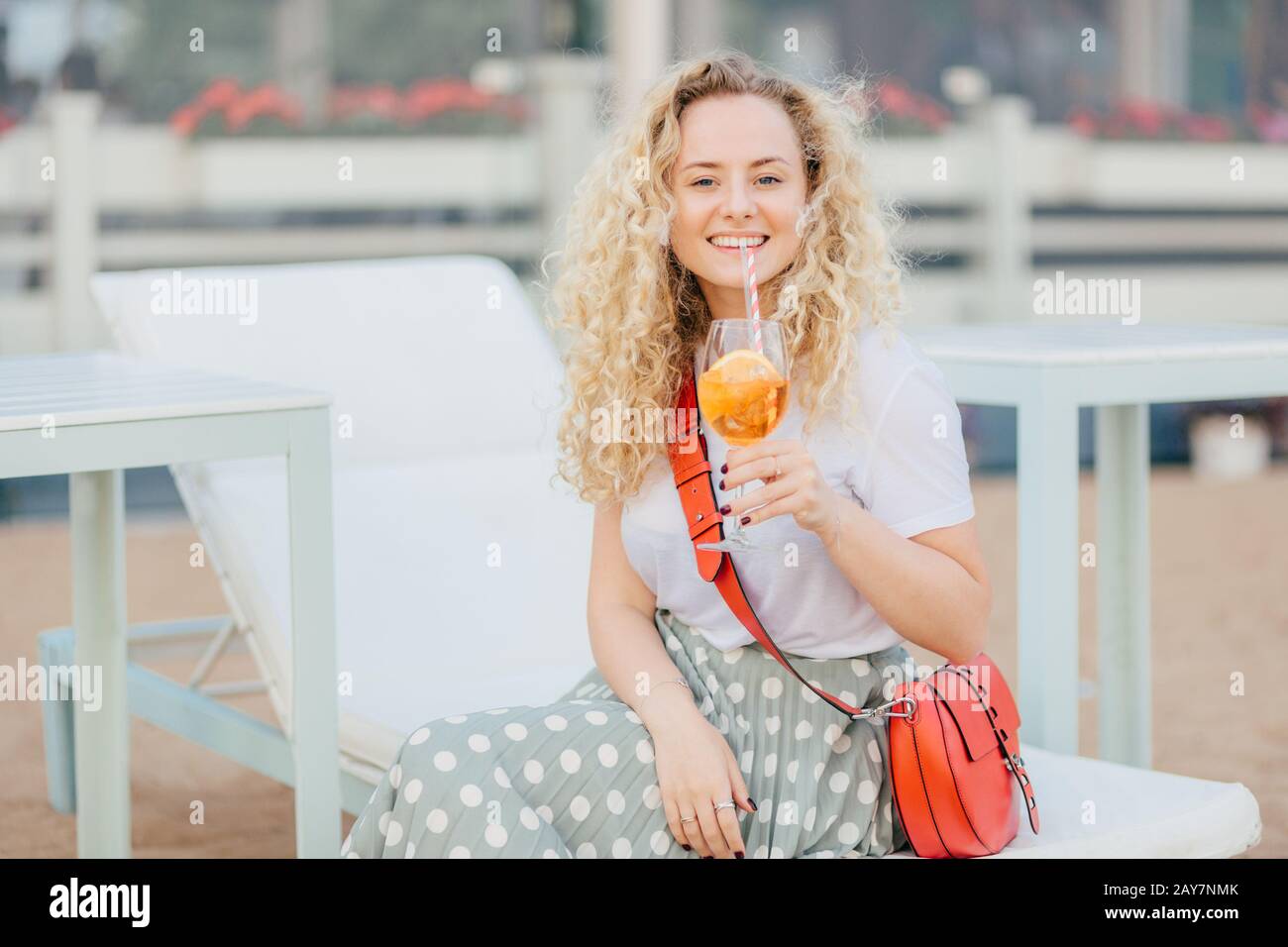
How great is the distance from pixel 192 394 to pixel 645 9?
438 cm

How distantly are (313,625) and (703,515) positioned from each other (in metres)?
0.46

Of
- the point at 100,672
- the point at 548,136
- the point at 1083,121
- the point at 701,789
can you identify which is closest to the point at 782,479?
the point at 701,789

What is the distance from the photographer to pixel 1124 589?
2641 mm

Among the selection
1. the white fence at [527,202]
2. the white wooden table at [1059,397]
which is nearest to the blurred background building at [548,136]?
the white fence at [527,202]

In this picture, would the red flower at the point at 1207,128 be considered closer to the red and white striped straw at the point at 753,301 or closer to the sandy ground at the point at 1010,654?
the sandy ground at the point at 1010,654

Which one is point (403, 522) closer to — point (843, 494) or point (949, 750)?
point (843, 494)

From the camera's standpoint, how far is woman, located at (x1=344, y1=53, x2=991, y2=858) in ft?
5.32

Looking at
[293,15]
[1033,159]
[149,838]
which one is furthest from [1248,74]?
[149,838]

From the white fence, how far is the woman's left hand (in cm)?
448

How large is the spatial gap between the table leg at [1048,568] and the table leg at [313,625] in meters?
0.85

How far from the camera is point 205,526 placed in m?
2.45
